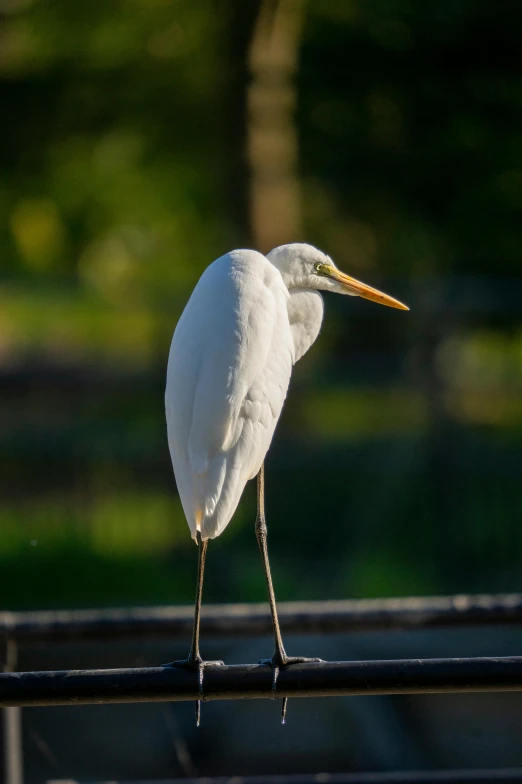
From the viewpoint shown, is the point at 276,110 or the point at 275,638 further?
the point at 276,110

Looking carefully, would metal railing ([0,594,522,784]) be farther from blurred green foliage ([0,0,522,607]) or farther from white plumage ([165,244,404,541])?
blurred green foliage ([0,0,522,607])

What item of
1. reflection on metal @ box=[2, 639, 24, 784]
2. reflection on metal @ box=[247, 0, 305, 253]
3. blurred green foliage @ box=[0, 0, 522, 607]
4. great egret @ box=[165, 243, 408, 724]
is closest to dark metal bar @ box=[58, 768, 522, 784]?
great egret @ box=[165, 243, 408, 724]

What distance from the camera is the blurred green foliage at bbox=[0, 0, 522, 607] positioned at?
4633 mm

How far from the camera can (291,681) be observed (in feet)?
3.54

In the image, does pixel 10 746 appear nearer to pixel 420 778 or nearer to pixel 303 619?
pixel 303 619

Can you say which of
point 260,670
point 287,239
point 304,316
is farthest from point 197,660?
point 287,239

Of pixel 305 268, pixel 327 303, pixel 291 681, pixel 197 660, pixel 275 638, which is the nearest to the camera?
pixel 291 681

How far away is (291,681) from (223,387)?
448 millimetres

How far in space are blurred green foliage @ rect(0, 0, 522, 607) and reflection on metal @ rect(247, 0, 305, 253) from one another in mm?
117

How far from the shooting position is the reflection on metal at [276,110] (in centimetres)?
712

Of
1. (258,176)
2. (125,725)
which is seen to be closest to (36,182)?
(258,176)

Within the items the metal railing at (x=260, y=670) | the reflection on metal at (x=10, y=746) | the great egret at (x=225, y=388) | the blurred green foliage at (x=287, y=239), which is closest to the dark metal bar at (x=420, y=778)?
the metal railing at (x=260, y=670)

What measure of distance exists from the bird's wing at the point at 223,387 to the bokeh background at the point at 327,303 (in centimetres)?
55

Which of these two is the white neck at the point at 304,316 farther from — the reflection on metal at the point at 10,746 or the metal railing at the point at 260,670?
the reflection on metal at the point at 10,746
